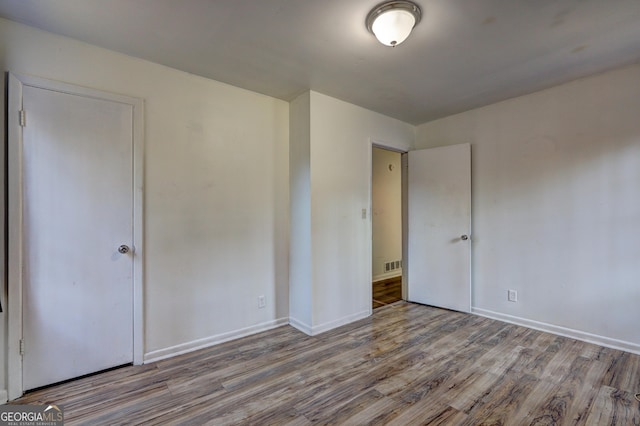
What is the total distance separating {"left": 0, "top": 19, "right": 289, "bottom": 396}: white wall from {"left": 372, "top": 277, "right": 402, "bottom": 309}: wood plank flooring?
4.75 feet

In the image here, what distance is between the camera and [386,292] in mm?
4359

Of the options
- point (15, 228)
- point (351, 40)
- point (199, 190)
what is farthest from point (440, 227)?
point (15, 228)

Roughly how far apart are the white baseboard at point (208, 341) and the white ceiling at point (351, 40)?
239 cm

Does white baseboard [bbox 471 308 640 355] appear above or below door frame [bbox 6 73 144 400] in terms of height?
below

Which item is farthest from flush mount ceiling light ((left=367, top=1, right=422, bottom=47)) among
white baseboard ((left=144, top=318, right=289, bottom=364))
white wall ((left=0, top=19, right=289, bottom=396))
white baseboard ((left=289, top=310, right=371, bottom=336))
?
white baseboard ((left=144, top=318, right=289, bottom=364))

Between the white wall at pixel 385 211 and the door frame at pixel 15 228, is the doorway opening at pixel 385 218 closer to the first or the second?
the white wall at pixel 385 211

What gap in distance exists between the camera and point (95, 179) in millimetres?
2096

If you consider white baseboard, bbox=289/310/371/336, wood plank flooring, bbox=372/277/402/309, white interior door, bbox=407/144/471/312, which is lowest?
wood plank flooring, bbox=372/277/402/309

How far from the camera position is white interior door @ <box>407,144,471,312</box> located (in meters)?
3.41

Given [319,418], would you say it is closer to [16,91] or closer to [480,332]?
[480,332]

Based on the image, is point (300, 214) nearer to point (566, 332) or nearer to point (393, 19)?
point (393, 19)

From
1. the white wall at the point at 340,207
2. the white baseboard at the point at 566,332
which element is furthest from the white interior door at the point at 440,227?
the white wall at the point at 340,207

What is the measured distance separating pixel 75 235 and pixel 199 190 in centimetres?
92

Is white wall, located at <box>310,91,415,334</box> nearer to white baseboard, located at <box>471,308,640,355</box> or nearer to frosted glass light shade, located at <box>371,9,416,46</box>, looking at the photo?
frosted glass light shade, located at <box>371,9,416,46</box>
